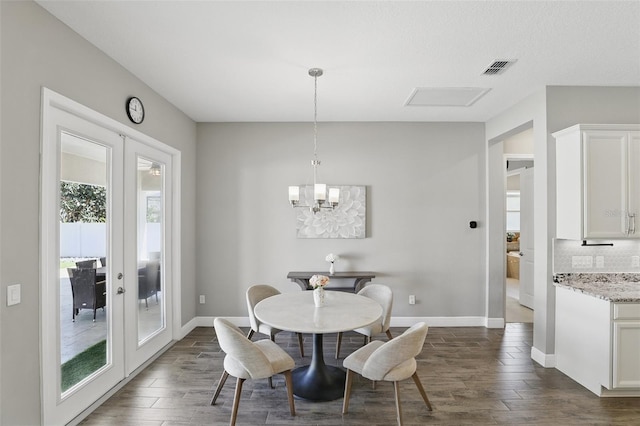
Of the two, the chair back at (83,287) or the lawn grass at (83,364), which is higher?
the chair back at (83,287)

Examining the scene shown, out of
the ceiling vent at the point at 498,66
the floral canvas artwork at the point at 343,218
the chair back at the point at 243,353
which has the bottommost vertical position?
the chair back at the point at 243,353

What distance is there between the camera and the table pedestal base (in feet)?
8.64

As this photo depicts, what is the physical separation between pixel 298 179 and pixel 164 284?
213 cm

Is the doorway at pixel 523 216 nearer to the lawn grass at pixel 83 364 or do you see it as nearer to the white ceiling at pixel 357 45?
the white ceiling at pixel 357 45

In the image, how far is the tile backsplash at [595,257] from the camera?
3.16m

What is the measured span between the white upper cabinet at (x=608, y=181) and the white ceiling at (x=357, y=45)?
60cm

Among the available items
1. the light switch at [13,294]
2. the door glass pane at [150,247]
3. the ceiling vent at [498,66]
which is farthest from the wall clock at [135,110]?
the ceiling vent at [498,66]

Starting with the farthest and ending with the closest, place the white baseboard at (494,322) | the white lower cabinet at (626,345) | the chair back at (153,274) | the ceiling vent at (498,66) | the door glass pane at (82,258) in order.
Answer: the white baseboard at (494,322), the chair back at (153,274), the ceiling vent at (498,66), the white lower cabinet at (626,345), the door glass pane at (82,258)

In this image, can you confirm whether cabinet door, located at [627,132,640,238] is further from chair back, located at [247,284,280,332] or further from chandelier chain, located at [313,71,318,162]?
chair back, located at [247,284,280,332]

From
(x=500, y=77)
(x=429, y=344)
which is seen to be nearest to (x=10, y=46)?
(x=500, y=77)

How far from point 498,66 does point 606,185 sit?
1.48 m

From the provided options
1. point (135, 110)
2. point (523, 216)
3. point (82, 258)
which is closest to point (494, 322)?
point (523, 216)

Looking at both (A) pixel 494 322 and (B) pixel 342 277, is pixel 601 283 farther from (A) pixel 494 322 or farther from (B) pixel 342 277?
(B) pixel 342 277

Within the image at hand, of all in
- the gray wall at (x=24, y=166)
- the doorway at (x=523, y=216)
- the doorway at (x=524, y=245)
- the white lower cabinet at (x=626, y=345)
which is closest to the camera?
the gray wall at (x=24, y=166)
